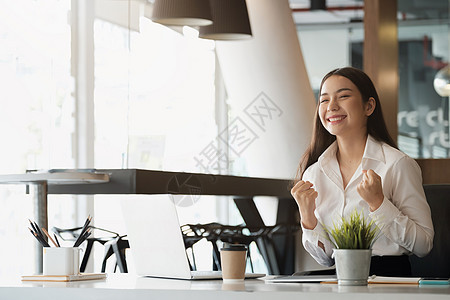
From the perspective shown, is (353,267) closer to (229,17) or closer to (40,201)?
(40,201)

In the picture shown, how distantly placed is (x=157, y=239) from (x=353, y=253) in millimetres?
555

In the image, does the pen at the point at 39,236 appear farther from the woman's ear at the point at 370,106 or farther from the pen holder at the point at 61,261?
the woman's ear at the point at 370,106

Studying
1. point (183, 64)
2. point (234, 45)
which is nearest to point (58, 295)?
point (234, 45)

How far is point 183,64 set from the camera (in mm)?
8461

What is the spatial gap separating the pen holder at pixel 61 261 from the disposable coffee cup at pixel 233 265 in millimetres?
395

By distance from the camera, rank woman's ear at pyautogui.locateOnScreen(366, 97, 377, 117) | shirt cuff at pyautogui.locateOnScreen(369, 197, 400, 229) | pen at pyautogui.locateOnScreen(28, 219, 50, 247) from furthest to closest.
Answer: woman's ear at pyautogui.locateOnScreen(366, 97, 377, 117)
shirt cuff at pyautogui.locateOnScreen(369, 197, 400, 229)
pen at pyautogui.locateOnScreen(28, 219, 50, 247)

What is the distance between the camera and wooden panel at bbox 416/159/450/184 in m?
4.84

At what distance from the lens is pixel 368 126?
2.76 m

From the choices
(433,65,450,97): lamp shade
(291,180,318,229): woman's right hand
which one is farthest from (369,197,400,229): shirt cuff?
(433,65,450,97): lamp shade

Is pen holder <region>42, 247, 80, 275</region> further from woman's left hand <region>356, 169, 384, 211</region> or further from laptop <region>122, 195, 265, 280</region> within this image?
woman's left hand <region>356, 169, 384, 211</region>

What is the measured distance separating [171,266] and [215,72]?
294 inches

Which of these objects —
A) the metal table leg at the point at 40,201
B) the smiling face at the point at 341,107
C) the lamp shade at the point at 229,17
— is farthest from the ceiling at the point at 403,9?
the smiling face at the point at 341,107

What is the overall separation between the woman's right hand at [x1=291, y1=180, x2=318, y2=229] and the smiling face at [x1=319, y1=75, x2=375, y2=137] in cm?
39

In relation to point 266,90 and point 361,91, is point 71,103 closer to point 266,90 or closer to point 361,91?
point 266,90
